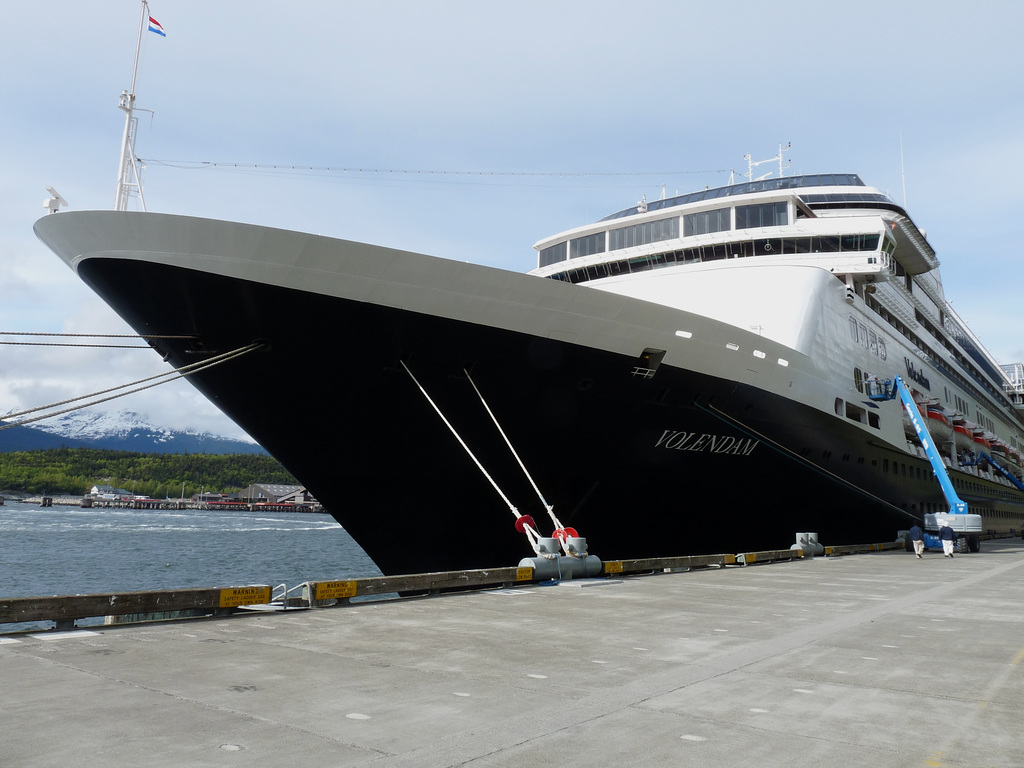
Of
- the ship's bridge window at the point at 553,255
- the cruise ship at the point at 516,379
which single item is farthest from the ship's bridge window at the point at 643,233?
the ship's bridge window at the point at 553,255

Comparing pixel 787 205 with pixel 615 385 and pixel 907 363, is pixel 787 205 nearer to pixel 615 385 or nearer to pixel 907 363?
pixel 907 363

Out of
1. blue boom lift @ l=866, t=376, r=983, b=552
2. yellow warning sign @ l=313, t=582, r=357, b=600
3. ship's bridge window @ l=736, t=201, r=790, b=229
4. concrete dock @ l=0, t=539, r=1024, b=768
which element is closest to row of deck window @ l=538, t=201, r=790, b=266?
ship's bridge window @ l=736, t=201, r=790, b=229

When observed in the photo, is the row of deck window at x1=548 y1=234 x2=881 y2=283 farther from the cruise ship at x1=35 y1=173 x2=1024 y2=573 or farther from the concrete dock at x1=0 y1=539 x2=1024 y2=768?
the concrete dock at x1=0 y1=539 x2=1024 y2=768

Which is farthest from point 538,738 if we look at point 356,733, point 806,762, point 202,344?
point 202,344

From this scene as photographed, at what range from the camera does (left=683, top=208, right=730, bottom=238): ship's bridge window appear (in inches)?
864

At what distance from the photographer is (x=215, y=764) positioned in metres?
3.52

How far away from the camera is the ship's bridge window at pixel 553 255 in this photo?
81.1ft

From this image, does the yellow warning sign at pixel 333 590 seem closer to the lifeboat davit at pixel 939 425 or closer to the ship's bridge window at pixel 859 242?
the ship's bridge window at pixel 859 242

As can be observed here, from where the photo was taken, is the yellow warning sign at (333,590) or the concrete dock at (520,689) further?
the yellow warning sign at (333,590)

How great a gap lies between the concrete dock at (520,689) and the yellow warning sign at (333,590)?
0.61 feet

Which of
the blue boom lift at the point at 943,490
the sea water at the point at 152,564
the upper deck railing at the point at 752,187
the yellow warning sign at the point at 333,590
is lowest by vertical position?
the sea water at the point at 152,564

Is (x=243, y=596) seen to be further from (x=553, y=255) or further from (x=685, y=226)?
(x=553, y=255)

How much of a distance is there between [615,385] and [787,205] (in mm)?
11931

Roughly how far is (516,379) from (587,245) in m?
12.2
